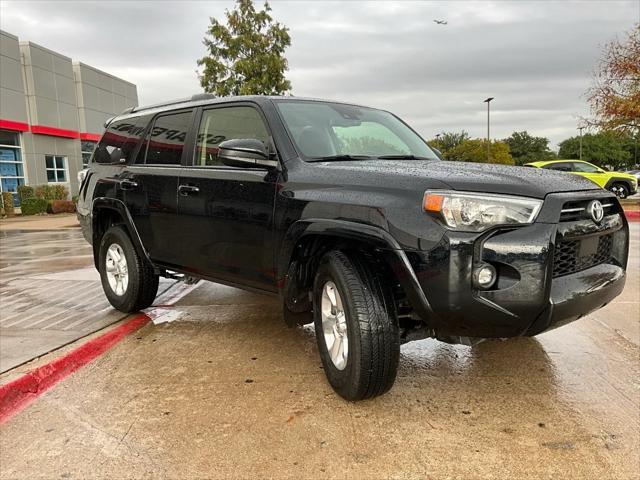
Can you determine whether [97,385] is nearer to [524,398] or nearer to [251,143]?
[251,143]

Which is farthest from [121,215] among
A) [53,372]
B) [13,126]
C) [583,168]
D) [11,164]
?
[11,164]

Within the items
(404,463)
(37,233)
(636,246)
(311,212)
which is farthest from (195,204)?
(37,233)

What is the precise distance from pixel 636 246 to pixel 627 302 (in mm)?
4601

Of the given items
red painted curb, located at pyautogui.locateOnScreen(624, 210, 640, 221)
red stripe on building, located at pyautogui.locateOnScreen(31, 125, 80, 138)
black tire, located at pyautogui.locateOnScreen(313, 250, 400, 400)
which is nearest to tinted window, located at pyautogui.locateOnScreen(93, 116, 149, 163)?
black tire, located at pyautogui.locateOnScreen(313, 250, 400, 400)

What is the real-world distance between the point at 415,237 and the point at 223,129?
81.0 inches

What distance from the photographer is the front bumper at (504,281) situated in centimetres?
262

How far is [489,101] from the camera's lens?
4141 cm

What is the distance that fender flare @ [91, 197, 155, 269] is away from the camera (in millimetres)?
4918

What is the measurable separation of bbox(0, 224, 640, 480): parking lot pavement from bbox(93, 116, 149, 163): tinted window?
1.88 m

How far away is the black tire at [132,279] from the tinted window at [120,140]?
72 centimetres

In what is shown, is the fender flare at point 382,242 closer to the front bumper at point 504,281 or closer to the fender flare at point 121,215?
the front bumper at point 504,281

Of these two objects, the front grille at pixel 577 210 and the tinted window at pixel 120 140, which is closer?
the front grille at pixel 577 210

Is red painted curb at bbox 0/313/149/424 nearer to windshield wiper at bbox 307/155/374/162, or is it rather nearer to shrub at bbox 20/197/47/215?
windshield wiper at bbox 307/155/374/162

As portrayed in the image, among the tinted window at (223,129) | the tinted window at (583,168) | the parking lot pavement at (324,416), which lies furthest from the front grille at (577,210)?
the tinted window at (583,168)
